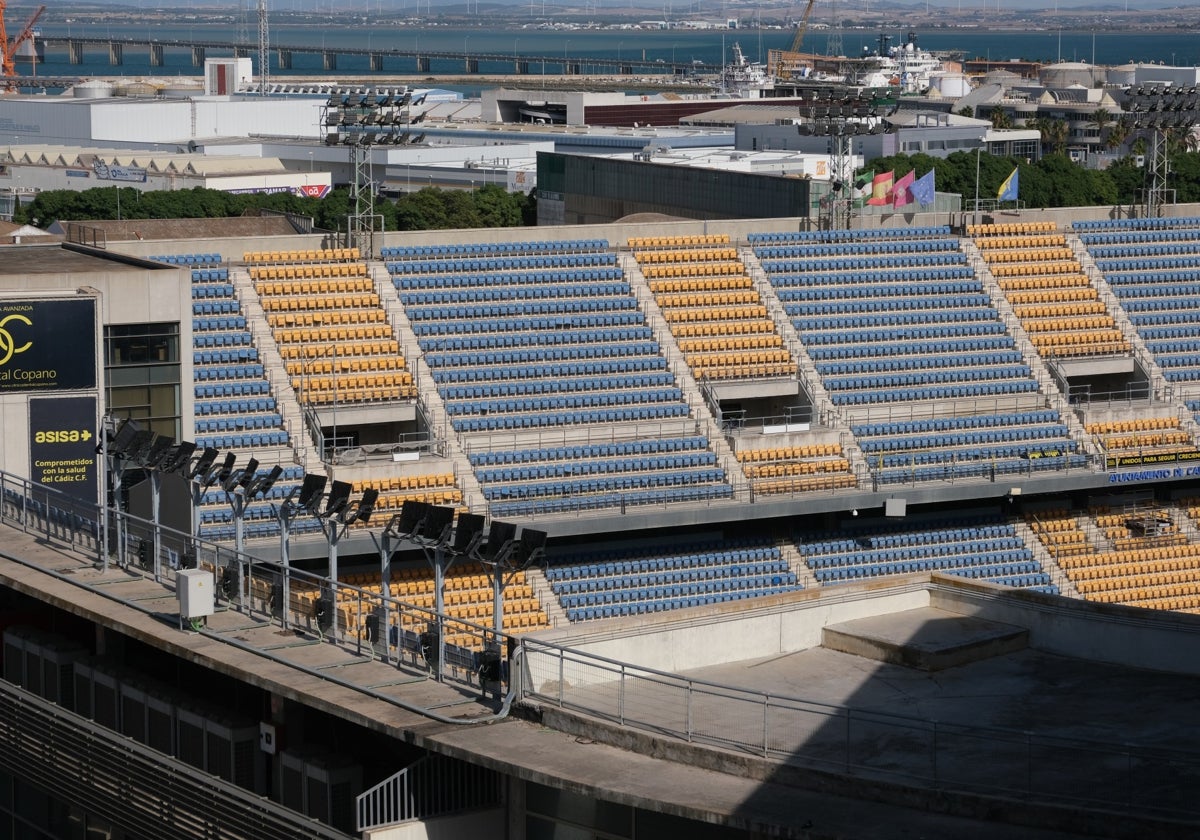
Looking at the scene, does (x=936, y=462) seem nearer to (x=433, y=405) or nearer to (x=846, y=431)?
A: (x=846, y=431)

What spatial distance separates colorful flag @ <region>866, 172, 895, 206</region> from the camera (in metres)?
70.2

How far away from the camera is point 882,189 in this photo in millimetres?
70562

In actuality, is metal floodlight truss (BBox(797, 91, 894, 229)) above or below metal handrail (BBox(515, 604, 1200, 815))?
above

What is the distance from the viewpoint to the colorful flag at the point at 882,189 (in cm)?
7019

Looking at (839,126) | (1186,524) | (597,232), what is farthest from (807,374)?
(839,126)

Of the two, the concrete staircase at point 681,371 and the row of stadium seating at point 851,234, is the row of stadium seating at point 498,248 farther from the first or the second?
the row of stadium seating at point 851,234

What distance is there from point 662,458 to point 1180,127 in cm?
2877

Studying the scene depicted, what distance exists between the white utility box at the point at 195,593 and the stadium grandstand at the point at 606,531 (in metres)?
0.04

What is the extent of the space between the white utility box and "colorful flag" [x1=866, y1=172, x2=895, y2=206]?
46.8m

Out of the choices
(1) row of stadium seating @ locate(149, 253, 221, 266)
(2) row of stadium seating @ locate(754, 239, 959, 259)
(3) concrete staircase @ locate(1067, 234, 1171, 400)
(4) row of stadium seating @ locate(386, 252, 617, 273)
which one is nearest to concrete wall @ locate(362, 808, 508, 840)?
(1) row of stadium seating @ locate(149, 253, 221, 266)

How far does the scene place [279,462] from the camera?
45406 millimetres

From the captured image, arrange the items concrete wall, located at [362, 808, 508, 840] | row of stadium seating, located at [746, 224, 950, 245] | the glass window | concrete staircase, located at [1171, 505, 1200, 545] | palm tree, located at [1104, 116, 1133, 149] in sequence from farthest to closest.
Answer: palm tree, located at [1104, 116, 1133, 149]
row of stadium seating, located at [746, 224, 950, 245]
concrete staircase, located at [1171, 505, 1200, 545]
the glass window
concrete wall, located at [362, 808, 508, 840]

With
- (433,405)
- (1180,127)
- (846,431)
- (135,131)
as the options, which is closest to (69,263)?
(433,405)

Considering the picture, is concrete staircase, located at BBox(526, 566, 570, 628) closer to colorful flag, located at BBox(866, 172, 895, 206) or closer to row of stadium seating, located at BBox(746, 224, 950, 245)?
row of stadium seating, located at BBox(746, 224, 950, 245)
